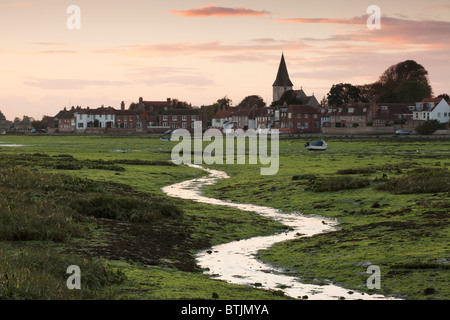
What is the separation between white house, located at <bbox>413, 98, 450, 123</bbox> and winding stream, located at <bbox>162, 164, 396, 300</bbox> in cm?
15253

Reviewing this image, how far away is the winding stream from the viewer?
20.1m

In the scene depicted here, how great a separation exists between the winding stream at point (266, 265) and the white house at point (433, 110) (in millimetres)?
152531

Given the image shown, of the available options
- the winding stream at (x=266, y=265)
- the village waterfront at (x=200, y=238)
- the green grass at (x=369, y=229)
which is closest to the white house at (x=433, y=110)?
the green grass at (x=369, y=229)

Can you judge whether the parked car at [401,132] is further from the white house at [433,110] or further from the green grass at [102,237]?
the green grass at [102,237]

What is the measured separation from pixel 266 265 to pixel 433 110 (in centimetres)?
16893

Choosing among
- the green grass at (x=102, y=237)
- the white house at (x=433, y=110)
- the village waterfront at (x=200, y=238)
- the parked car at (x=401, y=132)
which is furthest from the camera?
the white house at (x=433, y=110)

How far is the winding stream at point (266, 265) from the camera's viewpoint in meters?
20.1

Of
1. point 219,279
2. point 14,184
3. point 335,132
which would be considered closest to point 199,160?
point 14,184

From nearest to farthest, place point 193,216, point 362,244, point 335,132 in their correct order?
1. point 362,244
2. point 193,216
3. point 335,132

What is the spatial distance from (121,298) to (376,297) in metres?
8.11

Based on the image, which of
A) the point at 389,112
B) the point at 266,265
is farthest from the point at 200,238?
the point at 389,112

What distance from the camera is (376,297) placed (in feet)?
62.1
